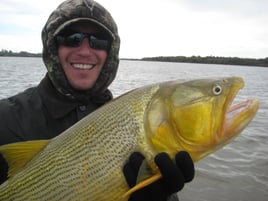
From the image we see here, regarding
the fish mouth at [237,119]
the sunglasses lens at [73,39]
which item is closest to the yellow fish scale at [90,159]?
the fish mouth at [237,119]

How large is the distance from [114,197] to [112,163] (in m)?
0.27

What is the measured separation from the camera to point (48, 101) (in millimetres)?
4262

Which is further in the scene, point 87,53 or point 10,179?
point 87,53

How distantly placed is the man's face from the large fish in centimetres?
129

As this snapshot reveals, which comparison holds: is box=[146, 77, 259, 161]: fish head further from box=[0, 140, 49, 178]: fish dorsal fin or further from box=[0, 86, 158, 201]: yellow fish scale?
box=[0, 140, 49, 178]: fish dorsal fin

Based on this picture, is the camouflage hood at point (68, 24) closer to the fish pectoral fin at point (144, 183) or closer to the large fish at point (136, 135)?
the large fish at point (136, 135)

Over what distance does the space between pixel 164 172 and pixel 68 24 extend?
8.11 ft

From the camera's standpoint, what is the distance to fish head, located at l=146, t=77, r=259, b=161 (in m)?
2.76

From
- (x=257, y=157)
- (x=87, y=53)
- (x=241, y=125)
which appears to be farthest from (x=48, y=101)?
(x=257, y=157)

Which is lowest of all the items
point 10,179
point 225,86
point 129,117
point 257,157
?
point 257,157

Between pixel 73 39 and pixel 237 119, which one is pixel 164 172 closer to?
pixel 237 119

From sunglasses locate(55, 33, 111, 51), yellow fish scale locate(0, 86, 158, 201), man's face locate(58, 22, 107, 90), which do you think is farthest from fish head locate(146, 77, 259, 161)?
sunglasses locate(55, 33, 111, 51)

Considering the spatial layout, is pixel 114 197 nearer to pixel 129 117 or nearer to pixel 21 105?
pixel 129 117

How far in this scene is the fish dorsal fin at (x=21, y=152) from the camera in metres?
3.23
